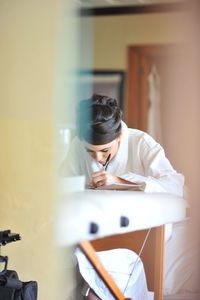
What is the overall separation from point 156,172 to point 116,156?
123mm

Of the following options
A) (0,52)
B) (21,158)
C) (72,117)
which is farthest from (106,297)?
(0,52)

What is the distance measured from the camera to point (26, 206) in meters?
1.95

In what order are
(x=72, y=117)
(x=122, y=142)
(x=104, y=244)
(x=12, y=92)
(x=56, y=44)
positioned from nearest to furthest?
1. (x=104, y=244)
2. (x=122, y=142)
3. (x=72, y=117)
4. (x=56, y=44)
5. (x=12, y=92)

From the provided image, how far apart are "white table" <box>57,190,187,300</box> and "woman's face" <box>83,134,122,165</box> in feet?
0.48

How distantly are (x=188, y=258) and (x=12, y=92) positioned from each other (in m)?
0.89

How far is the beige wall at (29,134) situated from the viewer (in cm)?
188

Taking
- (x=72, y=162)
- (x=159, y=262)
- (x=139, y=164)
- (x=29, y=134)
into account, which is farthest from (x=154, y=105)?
(x=29, y=134)

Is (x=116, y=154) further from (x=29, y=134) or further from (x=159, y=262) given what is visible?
(x=29, y=134)

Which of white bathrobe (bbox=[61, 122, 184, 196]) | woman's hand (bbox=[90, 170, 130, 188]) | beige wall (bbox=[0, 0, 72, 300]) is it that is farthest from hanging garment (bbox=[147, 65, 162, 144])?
beige wall (bbox=[0, 0, 72, 300])

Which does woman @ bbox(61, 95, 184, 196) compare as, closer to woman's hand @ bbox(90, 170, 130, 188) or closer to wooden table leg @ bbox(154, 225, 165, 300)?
Result: woman's hand @ bbox(90, 170, 130, 188)

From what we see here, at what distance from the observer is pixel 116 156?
59.4 inches

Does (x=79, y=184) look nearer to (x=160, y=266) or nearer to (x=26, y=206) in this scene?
(x=160, y=266)

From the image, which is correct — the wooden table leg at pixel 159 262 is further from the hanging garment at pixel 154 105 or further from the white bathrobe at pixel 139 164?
the hanging garment at pixel 154 105

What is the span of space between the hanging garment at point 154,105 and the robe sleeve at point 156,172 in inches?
1.3
